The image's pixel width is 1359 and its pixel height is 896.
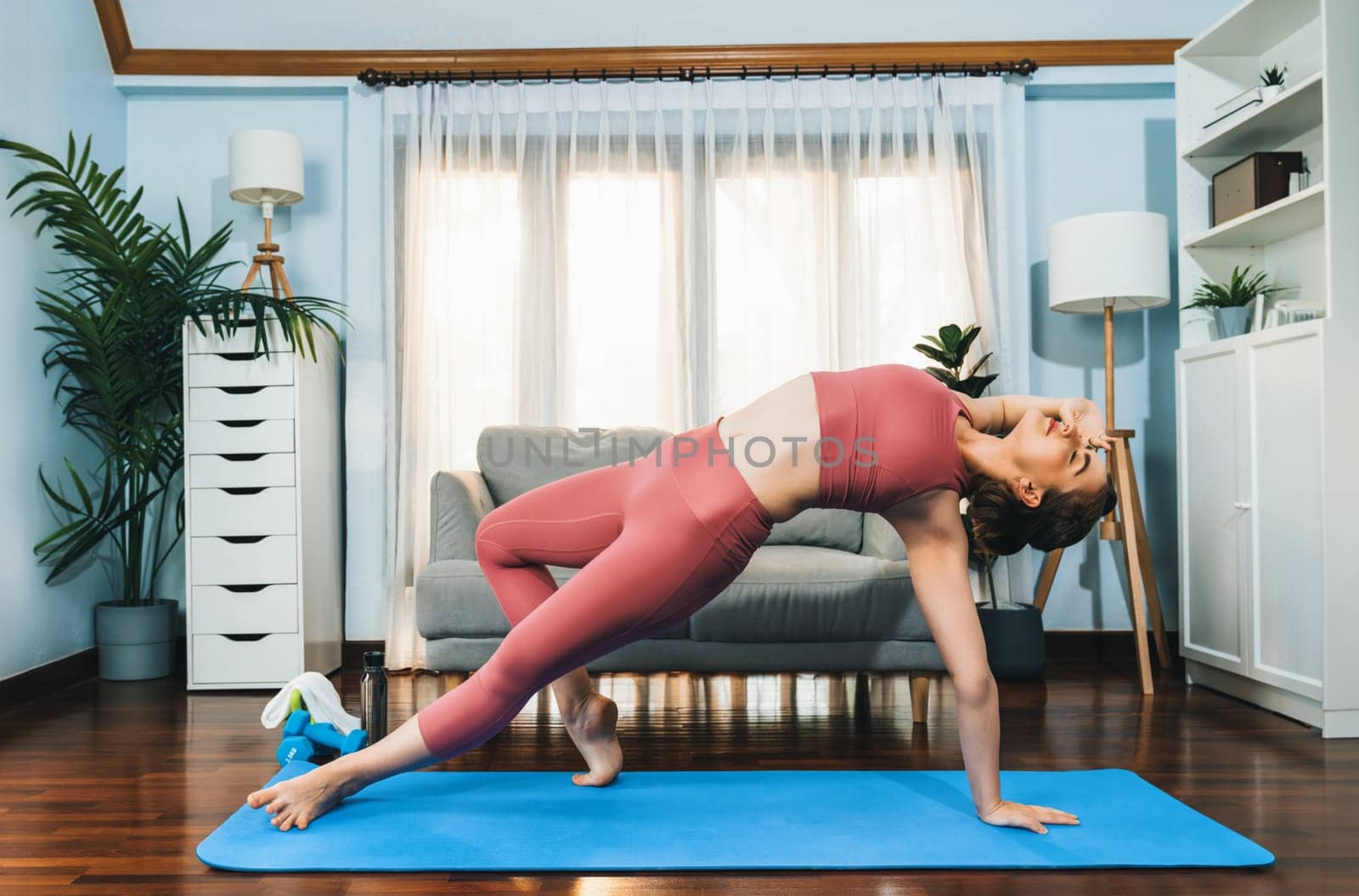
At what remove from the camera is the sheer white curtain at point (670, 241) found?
12.1 feet

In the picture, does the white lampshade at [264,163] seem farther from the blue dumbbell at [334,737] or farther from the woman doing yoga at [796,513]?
the woman doing yoga at [796,513]

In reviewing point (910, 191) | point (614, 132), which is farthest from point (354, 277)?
point (910, 191)

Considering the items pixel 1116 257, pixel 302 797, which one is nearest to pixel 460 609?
pixel 302 797

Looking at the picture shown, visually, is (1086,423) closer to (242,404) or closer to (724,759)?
(724,759)

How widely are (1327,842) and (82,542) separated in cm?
349

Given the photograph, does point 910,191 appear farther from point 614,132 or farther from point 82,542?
point 82,542

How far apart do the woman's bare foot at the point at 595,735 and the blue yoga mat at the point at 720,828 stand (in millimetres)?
30

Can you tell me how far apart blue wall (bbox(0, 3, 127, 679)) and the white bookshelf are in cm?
371

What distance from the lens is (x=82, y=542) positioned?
323 centimetres

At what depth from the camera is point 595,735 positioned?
2025 mm

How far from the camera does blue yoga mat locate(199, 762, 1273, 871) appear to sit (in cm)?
162

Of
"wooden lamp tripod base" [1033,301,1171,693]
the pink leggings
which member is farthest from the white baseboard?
the pink leggings

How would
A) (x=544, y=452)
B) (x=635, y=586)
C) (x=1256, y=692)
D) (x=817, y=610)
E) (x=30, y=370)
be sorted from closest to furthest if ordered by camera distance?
(x=635, y=586) → (x=817, y=610) → (x=1256, y=692) → (x=30, y=370) → (x=544, y=452)

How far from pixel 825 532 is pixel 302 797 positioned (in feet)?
6.39
